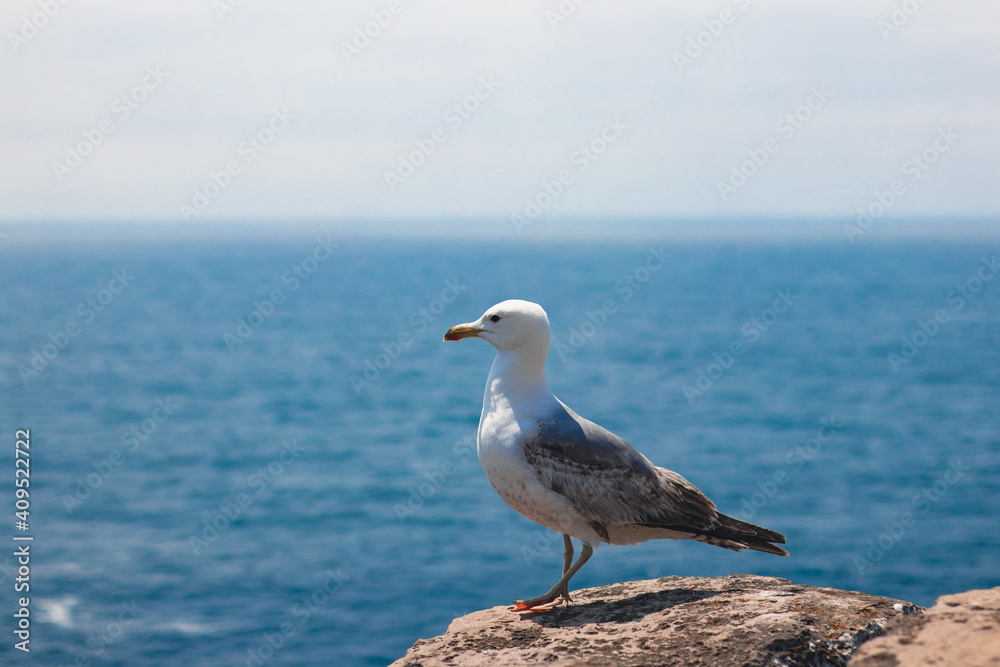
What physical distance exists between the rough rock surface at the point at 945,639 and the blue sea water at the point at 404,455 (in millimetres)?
34320

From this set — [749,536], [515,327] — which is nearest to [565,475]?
[515,327]

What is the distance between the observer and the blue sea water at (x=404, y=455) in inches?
1809

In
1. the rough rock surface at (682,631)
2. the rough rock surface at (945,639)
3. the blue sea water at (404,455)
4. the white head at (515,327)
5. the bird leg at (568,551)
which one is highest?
the blue sea water at (404,455)

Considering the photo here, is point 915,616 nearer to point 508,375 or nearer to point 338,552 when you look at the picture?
point 508,375

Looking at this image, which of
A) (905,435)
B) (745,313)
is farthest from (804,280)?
(905,435)

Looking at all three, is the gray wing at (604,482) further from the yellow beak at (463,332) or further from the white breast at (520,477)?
the yellow beak at (463,332)

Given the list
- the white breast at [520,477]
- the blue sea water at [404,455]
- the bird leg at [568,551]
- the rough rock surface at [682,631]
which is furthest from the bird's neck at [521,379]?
the blue sea water at [404,455]

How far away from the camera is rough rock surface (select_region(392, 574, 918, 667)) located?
6922 millimetres

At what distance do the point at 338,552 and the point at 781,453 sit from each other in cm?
3463

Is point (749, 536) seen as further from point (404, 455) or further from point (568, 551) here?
point (404, 455)

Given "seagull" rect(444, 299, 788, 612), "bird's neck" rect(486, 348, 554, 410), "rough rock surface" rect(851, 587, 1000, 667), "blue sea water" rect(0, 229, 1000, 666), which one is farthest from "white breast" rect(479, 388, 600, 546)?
"blue sea water" rect(0, 229, 1000, 666)

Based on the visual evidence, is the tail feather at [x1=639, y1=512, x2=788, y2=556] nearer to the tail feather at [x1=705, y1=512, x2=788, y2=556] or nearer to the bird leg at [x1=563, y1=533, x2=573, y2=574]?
the tail feather at [x1=705, y1=512, x2=788, y2=556]

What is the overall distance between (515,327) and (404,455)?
6588cm

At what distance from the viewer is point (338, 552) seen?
5406cm
